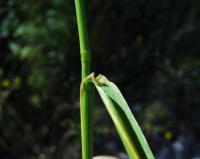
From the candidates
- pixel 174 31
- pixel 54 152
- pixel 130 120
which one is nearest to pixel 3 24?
pixel 54 152

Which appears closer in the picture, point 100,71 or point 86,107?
point 86,107

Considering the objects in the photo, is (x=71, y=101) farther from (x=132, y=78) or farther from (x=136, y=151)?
(x=136, y=151)

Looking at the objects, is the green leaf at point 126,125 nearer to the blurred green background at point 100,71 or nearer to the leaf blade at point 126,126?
the leaf blade at point 126,126

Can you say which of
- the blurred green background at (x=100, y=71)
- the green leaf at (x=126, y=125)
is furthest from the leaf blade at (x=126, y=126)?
the blurred green background at (x=100, y=71)

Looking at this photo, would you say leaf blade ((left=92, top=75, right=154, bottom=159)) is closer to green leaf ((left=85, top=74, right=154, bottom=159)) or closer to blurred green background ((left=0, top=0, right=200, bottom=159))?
green leaf ((left=85, top=74, right=154, bottom=159))

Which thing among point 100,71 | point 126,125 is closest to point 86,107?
point 126,125

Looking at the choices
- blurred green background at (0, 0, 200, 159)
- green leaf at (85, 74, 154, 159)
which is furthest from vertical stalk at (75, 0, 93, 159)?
blurred green background at (0, 0, 200, 159)

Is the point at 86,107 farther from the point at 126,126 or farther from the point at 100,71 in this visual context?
the point at 100,71
